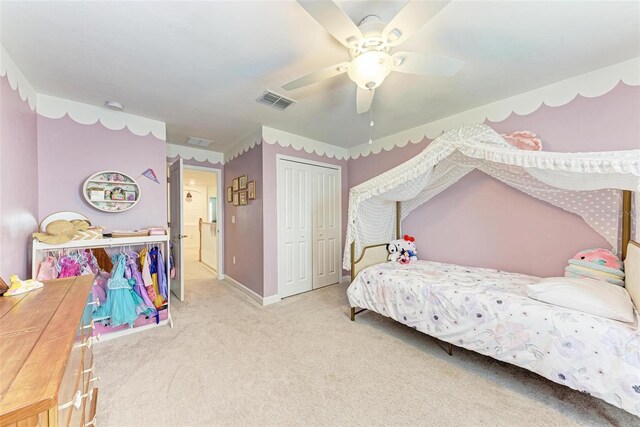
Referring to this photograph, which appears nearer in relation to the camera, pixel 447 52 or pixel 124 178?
pixel 447 52

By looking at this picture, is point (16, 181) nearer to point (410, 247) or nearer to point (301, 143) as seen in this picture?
point (301, 143)

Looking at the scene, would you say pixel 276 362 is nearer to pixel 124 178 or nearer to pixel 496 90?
pixel 124 178

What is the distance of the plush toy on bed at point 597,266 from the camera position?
1.78 metres

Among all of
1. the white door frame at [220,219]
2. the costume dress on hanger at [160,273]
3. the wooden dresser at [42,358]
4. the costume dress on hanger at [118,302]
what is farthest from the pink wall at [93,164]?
the wooden dresser at [42,358]

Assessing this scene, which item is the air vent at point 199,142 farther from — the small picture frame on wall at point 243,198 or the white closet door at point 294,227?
the white closet door at point 294,227


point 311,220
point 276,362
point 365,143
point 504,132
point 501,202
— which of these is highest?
point 365,143

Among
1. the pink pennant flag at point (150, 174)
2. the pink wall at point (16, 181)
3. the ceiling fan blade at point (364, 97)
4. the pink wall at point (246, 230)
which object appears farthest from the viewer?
the pink wall at point (246, 230)

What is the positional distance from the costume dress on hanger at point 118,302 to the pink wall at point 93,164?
605 millimetres

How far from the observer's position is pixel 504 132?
249 centimetres

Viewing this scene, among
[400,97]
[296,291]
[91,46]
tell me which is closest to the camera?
[91,46]

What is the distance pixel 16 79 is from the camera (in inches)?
72.1

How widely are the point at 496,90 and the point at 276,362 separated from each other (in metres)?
3.18

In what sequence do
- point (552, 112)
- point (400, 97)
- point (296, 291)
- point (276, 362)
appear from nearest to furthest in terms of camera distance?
1. point (276, 362)
2. point (552, 112)
3. point (400, 97)
4. point (296, 291)

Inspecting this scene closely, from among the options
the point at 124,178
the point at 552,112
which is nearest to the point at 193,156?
the point at 124,178
